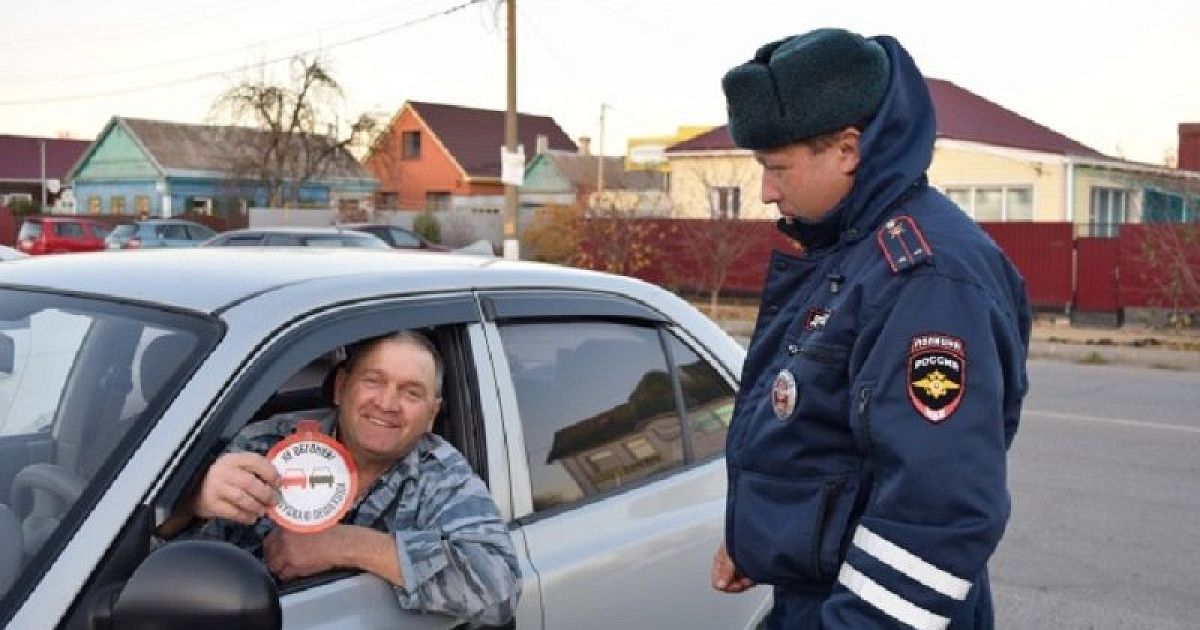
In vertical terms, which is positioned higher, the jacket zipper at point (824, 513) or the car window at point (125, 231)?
the car window at point (125, 231)

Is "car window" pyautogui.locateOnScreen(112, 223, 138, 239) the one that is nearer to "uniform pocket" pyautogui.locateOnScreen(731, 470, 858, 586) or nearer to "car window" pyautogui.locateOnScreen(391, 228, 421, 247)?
"car window" pyautogui.locateOnScreen(391, 228, 421, 247)

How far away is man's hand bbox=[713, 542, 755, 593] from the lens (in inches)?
98.3

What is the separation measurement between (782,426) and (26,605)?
1206mm

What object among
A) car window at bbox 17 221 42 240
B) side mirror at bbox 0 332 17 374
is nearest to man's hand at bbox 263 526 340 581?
side mirror at bbox 0 332 17 374

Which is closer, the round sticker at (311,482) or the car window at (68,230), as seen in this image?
the round sticker at (311,482)

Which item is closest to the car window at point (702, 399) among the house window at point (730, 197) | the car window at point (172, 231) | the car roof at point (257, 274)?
→ the car roof at point (257, 274)

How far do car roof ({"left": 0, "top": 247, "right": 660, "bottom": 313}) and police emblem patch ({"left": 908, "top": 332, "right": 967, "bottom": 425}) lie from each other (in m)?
1.22

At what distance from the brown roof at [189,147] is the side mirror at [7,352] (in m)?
53.9

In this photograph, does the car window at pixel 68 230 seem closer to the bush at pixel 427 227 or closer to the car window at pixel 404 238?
the bush at pixel 427 227

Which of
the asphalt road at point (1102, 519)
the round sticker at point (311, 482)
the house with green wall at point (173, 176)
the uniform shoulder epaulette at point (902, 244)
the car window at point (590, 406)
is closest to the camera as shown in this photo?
the uniform shoulder epaulette at point (902, 244)

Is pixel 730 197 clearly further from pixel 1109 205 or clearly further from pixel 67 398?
pixel 67 398

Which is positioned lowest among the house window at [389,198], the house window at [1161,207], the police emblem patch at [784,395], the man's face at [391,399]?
the man's face at [391,399]

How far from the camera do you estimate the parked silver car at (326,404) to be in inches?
85.7

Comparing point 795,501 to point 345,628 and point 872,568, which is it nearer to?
point 872,568
